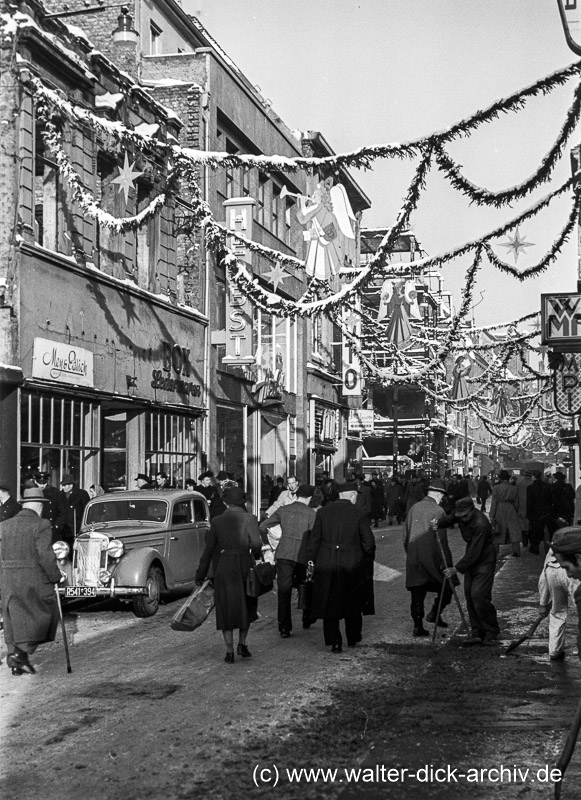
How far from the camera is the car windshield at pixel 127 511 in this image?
15.9 m

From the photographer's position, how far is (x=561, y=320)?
17484 millimetres

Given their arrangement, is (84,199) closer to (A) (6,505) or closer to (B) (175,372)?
(A) (6,505)

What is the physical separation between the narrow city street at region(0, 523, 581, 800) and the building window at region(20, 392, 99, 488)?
8.08 m

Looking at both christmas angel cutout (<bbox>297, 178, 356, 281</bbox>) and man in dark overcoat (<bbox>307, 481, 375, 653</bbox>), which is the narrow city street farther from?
christmas angel cutout (<bbox>297, 178, 356, 281</bbox>)

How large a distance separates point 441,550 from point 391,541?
58.2 feet

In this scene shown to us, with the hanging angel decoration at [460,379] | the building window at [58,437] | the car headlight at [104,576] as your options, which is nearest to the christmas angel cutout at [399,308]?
the hanging angel decoration at [460,379]

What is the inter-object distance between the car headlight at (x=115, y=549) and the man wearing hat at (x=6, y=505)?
1.30m

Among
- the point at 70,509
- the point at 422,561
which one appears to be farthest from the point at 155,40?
Answer: the point at 422,561

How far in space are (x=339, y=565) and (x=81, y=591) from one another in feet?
13.2

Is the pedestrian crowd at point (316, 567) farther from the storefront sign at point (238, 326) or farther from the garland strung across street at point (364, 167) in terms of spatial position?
the storefront sign at point (238, 326)

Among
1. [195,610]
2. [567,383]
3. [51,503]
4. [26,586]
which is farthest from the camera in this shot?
[567,383]

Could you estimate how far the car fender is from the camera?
561 inches

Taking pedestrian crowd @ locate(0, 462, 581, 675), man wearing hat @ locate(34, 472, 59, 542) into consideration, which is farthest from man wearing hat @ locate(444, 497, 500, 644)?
man wearing hat @ locate(34, 472, 59, 542)

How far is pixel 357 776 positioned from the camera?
661 cm
